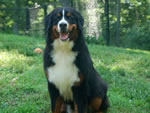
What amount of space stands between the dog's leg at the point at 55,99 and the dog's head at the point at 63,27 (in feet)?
2.50

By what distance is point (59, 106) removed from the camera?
344cm

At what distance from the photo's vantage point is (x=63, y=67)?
3.18 meters

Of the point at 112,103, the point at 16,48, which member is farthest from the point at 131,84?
the point at 16,48

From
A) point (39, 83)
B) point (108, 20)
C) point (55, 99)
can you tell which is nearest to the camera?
point (55, 99)

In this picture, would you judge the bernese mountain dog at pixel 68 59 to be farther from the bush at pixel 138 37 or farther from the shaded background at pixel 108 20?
the bush at pixel 138 37

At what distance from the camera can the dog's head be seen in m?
3.10

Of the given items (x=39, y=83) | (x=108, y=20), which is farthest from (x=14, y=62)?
(x=108, y=20)

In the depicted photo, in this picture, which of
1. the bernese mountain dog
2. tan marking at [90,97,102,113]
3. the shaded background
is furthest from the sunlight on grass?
the shaded background

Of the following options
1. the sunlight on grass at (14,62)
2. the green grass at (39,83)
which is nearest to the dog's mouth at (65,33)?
the green grass at (39,83)

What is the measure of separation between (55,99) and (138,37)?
38.8 feet

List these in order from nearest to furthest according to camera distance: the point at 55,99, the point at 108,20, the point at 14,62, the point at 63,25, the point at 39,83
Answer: the point at 63,25, the point at 55,99, the point at 39,83, the point at 14,62, the point at 108,20

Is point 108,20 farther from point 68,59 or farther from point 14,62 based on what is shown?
point 68,59

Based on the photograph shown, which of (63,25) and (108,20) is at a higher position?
(108,20)

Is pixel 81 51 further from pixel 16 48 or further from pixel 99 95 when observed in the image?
pixel 16 48
